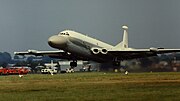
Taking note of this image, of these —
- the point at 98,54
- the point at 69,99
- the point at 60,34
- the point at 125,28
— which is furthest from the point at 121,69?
the point at 69,99

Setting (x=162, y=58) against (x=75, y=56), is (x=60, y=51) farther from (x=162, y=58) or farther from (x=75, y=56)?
(x=162, y=58)

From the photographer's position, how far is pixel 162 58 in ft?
251

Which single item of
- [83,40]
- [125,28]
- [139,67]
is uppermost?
[125,28]

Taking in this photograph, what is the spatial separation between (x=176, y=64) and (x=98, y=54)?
43.0ft

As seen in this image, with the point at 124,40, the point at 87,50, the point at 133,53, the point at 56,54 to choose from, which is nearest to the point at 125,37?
the point at 124,40

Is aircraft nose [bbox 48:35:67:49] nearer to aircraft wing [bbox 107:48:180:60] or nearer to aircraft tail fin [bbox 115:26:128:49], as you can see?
aircraft wing [bbox 107:48:180:60]

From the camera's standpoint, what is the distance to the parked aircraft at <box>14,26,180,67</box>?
72.9m

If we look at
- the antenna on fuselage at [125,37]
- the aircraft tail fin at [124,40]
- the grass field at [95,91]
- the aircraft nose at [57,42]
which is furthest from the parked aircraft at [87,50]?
the grass field at [95,91]

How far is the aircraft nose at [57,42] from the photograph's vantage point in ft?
237

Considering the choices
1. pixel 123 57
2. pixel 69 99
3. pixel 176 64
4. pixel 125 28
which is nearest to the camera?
pixel 69 99

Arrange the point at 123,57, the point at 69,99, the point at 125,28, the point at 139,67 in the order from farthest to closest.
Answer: the point at 125,28 < the point at 123,57 < the point at 139,67 < the point at 69,99

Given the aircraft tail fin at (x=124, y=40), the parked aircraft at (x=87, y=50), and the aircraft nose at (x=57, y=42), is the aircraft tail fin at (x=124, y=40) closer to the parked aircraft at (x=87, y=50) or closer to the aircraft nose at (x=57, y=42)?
the parked aircraft at (x=87, y=50)

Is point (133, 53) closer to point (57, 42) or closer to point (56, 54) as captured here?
point (56, 54)

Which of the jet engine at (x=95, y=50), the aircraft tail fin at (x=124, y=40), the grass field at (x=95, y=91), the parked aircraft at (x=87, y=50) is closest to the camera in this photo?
the grass field at (x=95, y=91)
